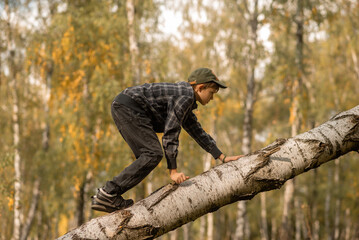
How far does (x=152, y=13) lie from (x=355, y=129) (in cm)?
713

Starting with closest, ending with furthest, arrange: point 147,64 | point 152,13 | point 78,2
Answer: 1. point 147,64
2. point 152,13
3. point 78,2

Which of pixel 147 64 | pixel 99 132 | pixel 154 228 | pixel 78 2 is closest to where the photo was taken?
pixel 154 228

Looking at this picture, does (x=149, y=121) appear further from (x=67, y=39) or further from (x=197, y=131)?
(x=67, y=39)

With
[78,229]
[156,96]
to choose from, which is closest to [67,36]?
[156,96]

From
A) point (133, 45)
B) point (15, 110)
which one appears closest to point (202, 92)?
point (133, 45)

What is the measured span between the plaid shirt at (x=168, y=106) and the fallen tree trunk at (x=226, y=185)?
0.27 m

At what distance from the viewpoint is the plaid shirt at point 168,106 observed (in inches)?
98.4

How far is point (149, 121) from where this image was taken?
2705 millimetres

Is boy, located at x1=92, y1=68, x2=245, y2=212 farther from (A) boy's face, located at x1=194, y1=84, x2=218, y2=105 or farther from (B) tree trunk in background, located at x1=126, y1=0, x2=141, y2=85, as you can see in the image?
(B) tree trunk in background, located at x1=126, y1=0, x2=141, y2=85

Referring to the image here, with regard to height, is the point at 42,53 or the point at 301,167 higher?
the point at 42,53

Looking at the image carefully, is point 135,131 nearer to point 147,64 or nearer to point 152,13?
point 147,64

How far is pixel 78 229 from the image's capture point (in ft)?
7.33

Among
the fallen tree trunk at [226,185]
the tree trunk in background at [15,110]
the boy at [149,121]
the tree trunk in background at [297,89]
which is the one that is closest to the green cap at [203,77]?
the boy at [149,121]

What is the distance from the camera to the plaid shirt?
2.50 meters
